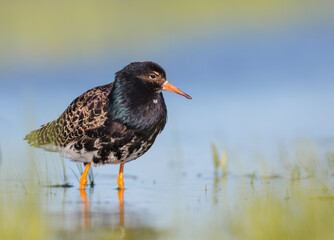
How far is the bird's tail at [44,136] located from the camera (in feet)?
38.3

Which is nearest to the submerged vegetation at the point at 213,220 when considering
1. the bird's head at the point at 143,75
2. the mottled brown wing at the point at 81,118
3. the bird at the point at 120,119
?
the bird at the point at 120,119

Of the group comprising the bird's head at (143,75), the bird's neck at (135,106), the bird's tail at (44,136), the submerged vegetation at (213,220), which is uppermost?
the bird's head at (143,75)

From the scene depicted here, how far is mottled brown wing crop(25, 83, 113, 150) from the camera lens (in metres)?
10.6

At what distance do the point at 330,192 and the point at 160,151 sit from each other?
19.2ft

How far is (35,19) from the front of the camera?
74.3ft

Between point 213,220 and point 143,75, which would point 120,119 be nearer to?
point 143,75

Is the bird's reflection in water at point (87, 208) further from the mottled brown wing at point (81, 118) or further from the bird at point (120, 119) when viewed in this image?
the mottled brown wing at point (81, 118)

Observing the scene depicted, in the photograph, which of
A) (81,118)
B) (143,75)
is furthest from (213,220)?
(81,118)

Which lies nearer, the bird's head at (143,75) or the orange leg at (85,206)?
the orange leg at (85,206)

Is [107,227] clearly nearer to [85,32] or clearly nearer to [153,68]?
[153,68]

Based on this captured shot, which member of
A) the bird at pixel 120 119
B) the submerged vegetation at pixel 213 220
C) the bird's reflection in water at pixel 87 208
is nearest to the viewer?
the submerged vegetation at pixel 213 220

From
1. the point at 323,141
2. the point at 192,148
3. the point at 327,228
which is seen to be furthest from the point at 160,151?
the point at 327,228

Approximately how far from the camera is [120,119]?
34.1ft

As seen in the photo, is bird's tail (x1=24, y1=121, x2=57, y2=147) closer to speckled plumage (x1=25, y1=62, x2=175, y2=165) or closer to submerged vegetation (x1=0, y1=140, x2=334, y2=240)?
speckled plumage (x1=25, y1=62, x2=175, y2=165)
